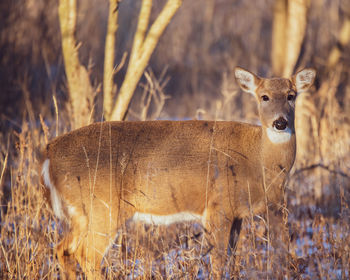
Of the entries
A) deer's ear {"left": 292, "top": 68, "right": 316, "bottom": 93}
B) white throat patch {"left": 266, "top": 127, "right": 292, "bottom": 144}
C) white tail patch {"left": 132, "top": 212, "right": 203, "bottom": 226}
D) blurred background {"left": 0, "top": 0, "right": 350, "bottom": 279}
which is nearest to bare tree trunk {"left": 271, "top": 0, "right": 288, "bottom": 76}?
blurred background {"left": 0, "top": 0, "right": 350, "bottom": 279}

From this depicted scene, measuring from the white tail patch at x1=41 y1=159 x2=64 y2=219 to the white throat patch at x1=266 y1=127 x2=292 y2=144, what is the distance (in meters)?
1.99

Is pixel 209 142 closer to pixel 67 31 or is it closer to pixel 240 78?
pixel 240 78

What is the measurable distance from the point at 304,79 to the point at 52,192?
8.57 feet

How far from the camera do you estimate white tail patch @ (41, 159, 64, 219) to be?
182 inches

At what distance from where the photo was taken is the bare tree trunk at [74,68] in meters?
6.06

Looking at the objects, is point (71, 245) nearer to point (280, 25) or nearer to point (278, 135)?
point (278, 135)

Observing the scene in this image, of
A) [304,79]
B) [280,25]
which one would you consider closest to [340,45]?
[280,25]

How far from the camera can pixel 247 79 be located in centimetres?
525

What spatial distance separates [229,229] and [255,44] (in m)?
14.8

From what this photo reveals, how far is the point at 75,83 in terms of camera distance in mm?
6152

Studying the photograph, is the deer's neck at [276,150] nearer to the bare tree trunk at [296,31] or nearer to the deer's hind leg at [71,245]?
the deer's hind leg at [71,245]

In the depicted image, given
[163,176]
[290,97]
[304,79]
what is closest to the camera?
[163,176]

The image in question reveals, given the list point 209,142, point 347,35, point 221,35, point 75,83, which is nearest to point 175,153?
point 209,142

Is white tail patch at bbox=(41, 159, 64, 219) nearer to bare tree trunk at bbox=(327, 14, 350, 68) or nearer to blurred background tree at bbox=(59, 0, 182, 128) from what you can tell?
blurred background tree at bbox=(59, 0, 182, 128)
